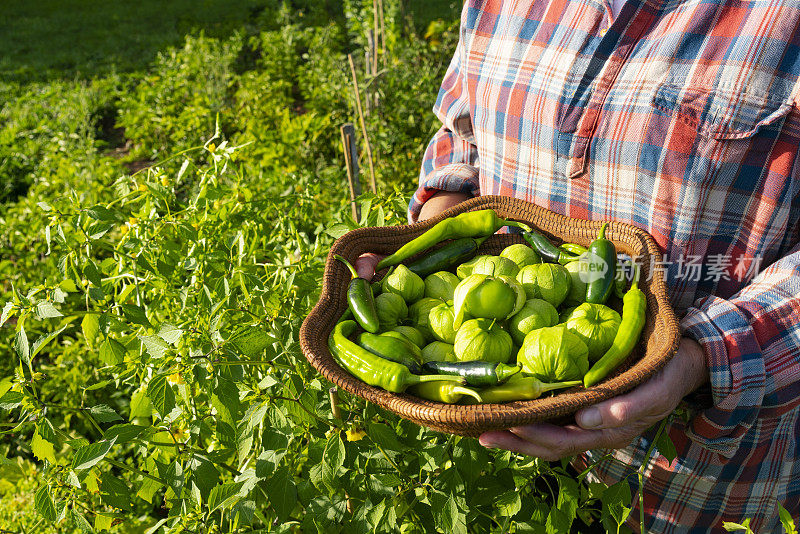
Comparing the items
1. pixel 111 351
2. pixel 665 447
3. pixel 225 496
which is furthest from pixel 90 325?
pixel 665 447

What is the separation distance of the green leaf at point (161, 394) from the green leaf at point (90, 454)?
123 millimetres

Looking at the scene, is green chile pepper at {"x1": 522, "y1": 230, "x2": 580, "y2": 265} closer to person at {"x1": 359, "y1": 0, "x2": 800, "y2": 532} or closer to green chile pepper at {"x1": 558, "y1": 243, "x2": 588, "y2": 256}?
green chile pepper at {"x1": 558, "y1": 243, "x2": 588, "y2": 256}

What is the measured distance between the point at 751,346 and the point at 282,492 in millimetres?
1191

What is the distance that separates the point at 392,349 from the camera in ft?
5.09

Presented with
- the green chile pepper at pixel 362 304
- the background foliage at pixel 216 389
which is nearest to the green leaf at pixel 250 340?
the background foliage at pixel 216 389

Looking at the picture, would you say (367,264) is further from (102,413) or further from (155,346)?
(102,413)

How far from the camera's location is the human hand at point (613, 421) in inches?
55.5

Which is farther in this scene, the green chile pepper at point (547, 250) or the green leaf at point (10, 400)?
the green chile pepper at point (547, 250)

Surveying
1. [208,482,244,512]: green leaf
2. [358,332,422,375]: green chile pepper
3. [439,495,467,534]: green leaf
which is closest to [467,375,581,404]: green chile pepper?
[358,332,422,375]: green chile pepper

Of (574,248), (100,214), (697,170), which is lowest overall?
(574,248)

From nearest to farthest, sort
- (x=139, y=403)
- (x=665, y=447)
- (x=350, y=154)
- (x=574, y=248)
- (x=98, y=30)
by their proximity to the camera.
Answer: (x=665, y=447)
(x=139, y=403)
(x=574, y=248)
(x=350, y=154)
(x=98, y=30)

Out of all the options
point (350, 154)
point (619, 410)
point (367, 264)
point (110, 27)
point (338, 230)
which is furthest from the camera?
point (110, 27)

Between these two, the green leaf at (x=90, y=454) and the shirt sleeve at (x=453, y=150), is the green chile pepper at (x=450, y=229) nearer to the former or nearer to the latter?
the shirt sleeve at (x=453, y=150)

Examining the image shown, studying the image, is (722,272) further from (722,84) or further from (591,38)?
(591,38)
